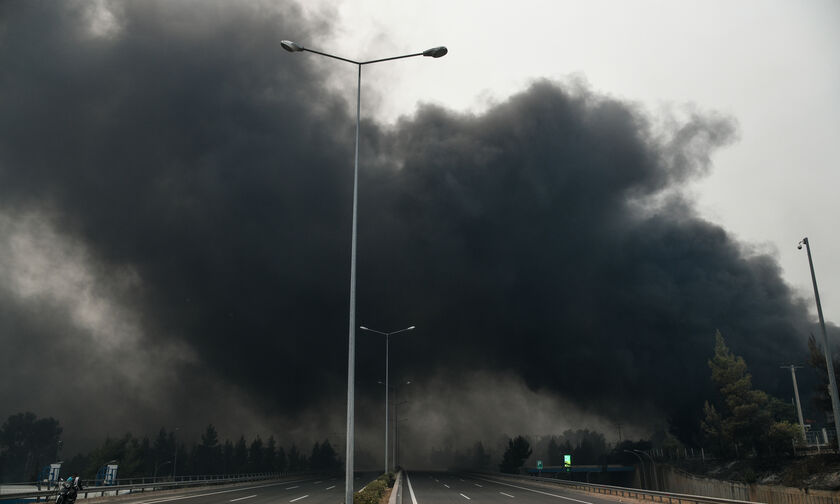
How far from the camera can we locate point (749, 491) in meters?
58.8

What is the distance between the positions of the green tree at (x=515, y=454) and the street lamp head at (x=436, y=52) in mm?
177667

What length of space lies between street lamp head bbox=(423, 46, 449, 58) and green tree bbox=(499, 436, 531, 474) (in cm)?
17767

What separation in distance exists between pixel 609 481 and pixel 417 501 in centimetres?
16026

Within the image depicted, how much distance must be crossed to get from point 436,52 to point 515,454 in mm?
180483

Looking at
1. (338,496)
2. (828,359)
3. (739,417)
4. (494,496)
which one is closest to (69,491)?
(338,496)

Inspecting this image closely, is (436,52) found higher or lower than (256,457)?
higher

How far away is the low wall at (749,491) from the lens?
45.4 m

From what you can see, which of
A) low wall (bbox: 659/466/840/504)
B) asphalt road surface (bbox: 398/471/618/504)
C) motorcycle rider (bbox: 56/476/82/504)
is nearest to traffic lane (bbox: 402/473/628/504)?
asphalt road surface (bbox: 398/471/618/504)

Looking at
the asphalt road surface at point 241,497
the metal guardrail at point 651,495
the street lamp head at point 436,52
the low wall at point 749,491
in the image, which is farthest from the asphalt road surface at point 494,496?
the street lamp head at point 436,52

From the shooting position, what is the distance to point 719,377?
85.4 metres

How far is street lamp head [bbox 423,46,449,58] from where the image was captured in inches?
766

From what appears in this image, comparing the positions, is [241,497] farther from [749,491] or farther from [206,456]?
[206,456]

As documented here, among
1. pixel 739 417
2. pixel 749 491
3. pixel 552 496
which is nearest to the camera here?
pixel 552 496

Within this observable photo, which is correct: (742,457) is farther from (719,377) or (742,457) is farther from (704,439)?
(704,439)
